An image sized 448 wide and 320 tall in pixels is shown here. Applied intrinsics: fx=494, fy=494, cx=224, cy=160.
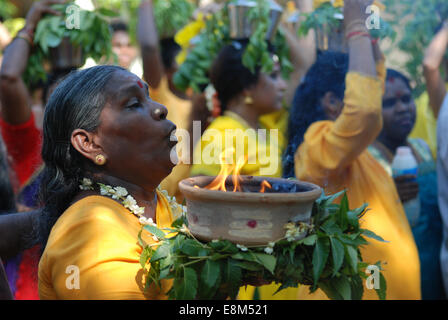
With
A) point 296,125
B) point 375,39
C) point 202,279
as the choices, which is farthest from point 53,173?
point 375,39

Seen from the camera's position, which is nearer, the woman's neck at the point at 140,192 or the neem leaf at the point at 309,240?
the neem leaf at the point at 309,240

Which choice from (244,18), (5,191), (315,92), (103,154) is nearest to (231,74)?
(244,18)

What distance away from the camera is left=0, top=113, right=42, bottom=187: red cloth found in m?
3.34

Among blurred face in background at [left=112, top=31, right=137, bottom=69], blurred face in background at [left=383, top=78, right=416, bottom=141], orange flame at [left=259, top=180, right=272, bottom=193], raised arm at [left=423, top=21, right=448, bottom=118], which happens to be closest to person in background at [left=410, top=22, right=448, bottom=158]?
raised arm at [left=423, top=21, right=448, bottom=118]

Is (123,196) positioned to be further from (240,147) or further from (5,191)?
(240,147)

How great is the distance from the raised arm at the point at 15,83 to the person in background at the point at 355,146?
5.93 ft

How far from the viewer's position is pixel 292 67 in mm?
3807

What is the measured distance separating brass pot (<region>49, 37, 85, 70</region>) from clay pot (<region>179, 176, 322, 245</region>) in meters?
2.56

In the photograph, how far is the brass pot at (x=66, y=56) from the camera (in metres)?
3.59

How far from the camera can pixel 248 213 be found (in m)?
1.36

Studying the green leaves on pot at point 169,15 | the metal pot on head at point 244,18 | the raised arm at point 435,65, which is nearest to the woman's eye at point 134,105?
the metal pot on head at point 244,18

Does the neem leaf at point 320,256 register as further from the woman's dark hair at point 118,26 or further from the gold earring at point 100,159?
the woman's dark hair at point 118,26

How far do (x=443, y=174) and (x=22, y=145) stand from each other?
2.82 meters

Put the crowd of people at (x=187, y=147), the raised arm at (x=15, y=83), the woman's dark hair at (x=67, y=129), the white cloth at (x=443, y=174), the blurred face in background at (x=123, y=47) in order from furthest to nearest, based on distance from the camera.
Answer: the blurred face in background at (x=123, y=47)
the raised arm at (x=15, y=83)
the white cloth at (x=443, y=174)
the woman's dark hair at (x=67, y=129)
the crowd of people at (x=187, y=147)
